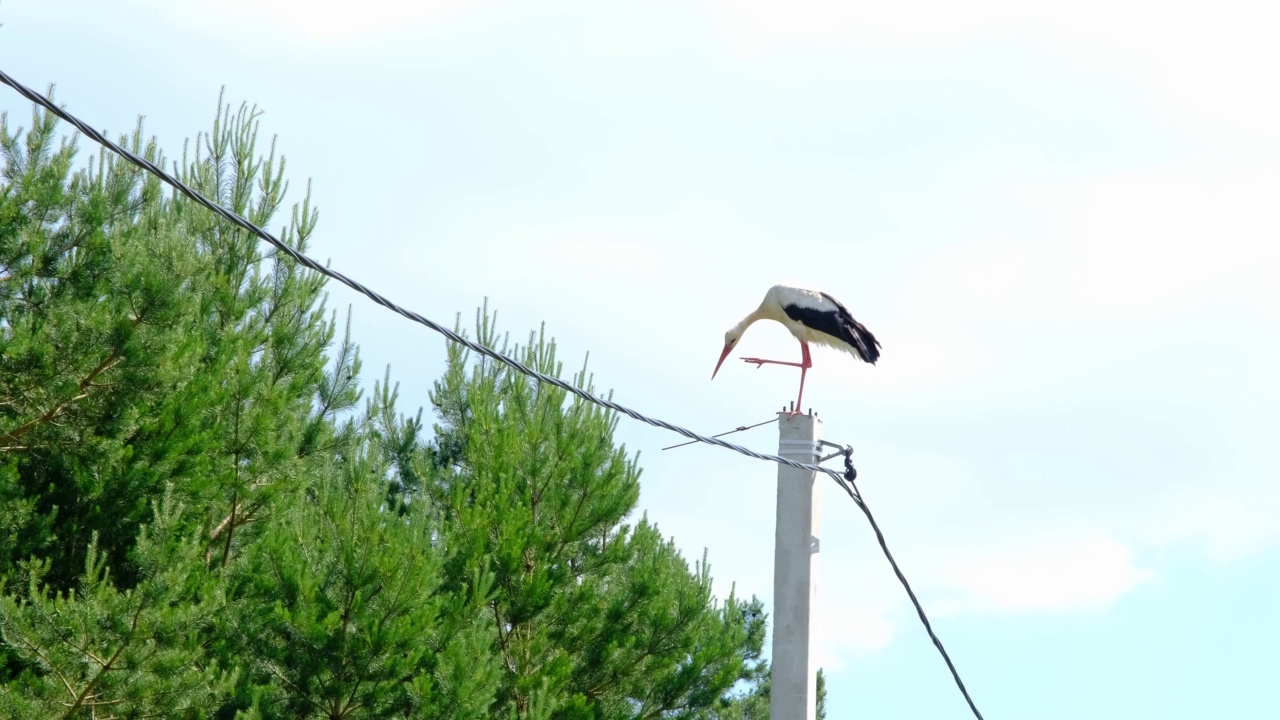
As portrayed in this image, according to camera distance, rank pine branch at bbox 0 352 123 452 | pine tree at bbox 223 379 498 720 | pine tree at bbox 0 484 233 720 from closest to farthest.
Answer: pine tree at bbox 0 484 233 720 < pine branch at bbox 0 352 123 452 < pine tree at bbox 223 379 498 720

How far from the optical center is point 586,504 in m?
13.5

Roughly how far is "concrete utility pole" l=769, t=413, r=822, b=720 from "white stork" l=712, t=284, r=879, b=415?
403cm

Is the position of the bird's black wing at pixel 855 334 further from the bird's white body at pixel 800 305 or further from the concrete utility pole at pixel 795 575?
the concrete utility pole at pixel 795 575

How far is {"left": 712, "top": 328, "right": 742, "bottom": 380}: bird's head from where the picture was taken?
10672 millimetres

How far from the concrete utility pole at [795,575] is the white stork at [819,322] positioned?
159 inches

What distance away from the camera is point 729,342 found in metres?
10.8

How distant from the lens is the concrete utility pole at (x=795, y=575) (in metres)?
4.72

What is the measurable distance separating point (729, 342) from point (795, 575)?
597cm

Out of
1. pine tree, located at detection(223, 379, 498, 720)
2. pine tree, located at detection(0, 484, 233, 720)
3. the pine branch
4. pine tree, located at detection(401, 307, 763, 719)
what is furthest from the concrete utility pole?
pine tree, located at detection(401, 307, 763, 719)

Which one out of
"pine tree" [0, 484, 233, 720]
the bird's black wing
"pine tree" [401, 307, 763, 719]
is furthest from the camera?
"pine tree" [401, 307, 763, 719]

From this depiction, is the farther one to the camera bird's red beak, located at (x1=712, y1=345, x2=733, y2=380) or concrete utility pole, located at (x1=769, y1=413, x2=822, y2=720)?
bird's red beak, located at (x1=712, y1=345, x2=733, y2=380)

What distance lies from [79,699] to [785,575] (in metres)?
5.74

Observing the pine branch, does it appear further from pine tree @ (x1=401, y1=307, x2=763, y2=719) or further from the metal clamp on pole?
the metal clamp on pole

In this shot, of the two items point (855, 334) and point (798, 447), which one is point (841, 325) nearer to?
point (855, 334)
